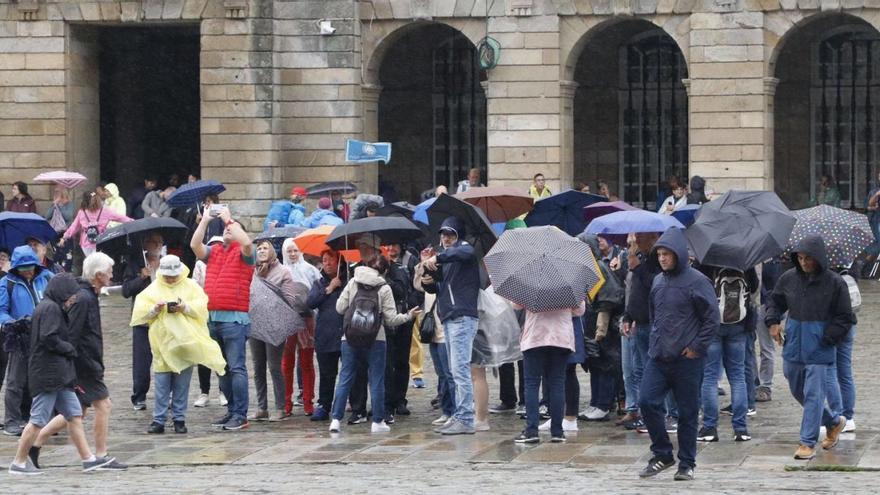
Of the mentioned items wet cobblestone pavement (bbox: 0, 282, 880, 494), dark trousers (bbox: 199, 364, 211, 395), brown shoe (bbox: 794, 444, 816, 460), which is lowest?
→ wet cobblestone pavement (bbox: 0, 282, 880, 494)

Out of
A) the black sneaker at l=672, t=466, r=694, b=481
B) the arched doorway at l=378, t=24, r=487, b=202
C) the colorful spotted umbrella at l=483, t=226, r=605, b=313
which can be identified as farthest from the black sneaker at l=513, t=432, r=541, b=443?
the arched doorway at l=378, t=24, r=487, b=202

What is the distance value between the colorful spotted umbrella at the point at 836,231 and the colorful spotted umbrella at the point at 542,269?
4.92ft

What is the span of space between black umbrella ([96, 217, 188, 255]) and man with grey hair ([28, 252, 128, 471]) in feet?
7.19

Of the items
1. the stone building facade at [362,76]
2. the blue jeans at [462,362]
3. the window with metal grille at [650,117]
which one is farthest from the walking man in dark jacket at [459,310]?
the window with metal grille at [650,117]

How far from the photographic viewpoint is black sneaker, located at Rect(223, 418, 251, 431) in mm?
15961

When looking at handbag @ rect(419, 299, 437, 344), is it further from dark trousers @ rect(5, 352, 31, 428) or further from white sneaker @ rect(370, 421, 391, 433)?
dark trousers @ rect(5, 352, 31, 428)

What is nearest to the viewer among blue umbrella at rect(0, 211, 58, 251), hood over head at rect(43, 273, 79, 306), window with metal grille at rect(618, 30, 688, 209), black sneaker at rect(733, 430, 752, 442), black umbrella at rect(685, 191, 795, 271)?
hood over head at rect(43, 273, 79, 306)

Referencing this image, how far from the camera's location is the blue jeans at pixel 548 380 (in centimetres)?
1473

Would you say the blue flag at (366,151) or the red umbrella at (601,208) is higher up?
the blue flag at (366,151)

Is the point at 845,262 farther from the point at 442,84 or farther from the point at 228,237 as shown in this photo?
the point at 442,84

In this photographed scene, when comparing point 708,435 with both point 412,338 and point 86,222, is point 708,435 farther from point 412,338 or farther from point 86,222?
point 86,222

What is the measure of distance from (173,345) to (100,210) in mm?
9852

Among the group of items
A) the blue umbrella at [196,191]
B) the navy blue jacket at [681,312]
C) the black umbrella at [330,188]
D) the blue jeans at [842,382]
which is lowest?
the blue jeans at [842,382]

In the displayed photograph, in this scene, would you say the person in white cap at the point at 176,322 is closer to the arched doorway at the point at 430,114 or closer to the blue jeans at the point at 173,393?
the blue jeans at the point at 173,393
